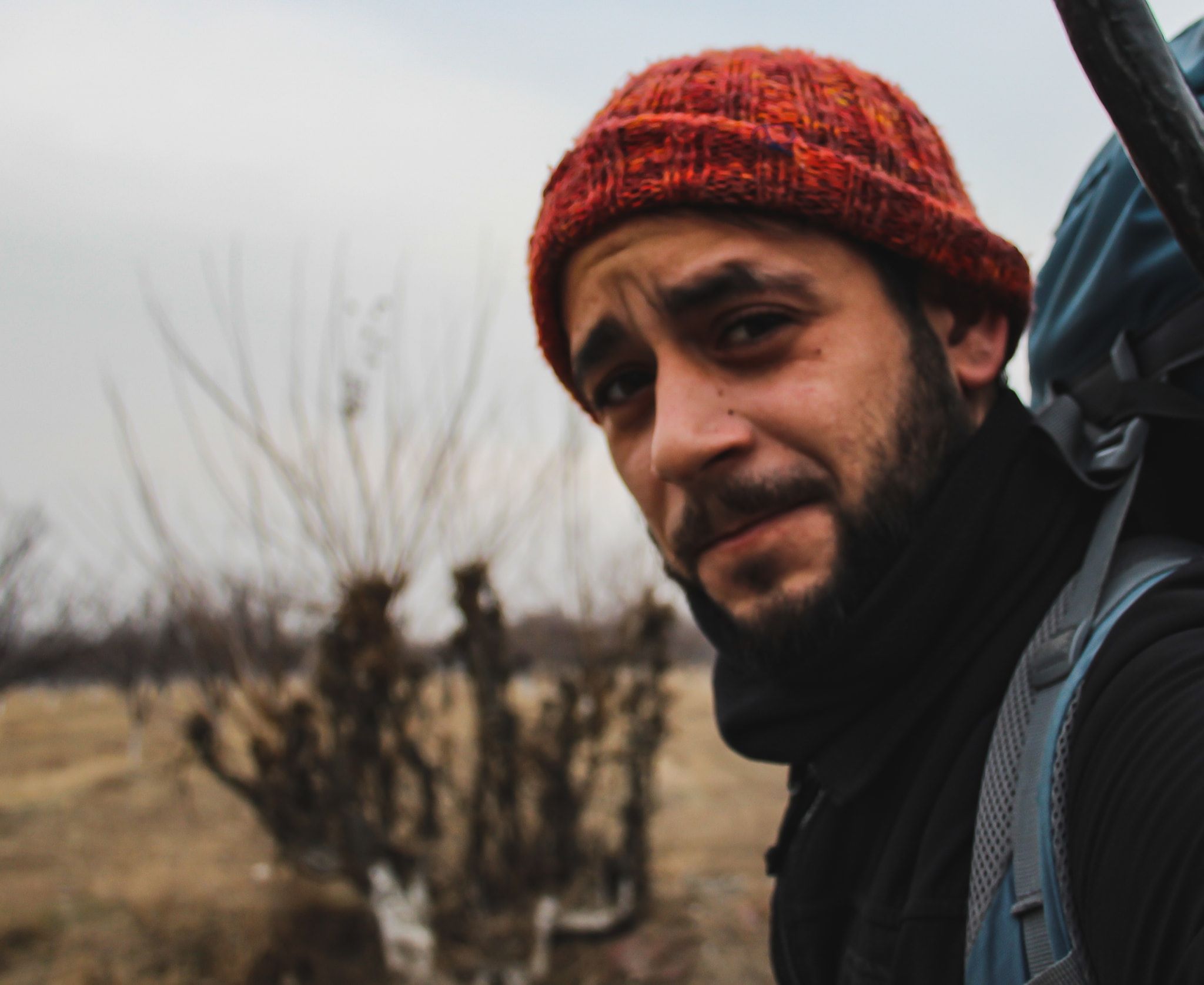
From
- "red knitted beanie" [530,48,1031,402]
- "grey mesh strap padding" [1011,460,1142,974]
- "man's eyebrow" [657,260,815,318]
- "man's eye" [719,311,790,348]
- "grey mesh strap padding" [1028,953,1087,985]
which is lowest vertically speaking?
"grey mesh strap padding" [1028,953,1087,985]

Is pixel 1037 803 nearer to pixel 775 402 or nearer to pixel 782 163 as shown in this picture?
pixel 775 402

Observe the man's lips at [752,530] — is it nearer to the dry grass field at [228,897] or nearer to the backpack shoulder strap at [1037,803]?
the backpack shoulder strap at [1037,803]

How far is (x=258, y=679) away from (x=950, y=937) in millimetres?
5519

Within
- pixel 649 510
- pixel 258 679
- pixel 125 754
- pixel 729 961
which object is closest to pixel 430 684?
pixel 258 679

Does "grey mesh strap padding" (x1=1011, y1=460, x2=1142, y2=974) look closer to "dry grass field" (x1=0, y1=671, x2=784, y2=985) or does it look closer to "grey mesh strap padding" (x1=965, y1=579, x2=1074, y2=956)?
"grey mesh strap padding" (x1=965, y1=579, x2=1074, y2=956)

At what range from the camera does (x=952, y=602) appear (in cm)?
107

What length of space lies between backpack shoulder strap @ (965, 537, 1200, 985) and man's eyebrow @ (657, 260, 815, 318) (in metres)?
0.52

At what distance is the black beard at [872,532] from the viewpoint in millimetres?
1079

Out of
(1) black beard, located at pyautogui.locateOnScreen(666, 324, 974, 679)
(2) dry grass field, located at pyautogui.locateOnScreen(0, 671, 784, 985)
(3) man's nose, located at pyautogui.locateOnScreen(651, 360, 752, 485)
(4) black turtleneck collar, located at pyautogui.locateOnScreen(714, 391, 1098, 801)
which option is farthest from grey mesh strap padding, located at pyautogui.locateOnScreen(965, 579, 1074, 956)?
(2) dry grass field, located at pyautogui.locateOnScreen(0, 671, 784, 985)

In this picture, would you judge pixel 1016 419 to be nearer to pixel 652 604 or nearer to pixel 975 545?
pixel 975 545

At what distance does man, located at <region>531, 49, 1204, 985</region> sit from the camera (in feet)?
3.43

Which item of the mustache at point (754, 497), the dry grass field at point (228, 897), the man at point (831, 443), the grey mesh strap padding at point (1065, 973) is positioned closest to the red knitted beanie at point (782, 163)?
the man at point (831, 443)

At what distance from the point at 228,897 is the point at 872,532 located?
334 inches

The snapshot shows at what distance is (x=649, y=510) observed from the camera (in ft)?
4.33
